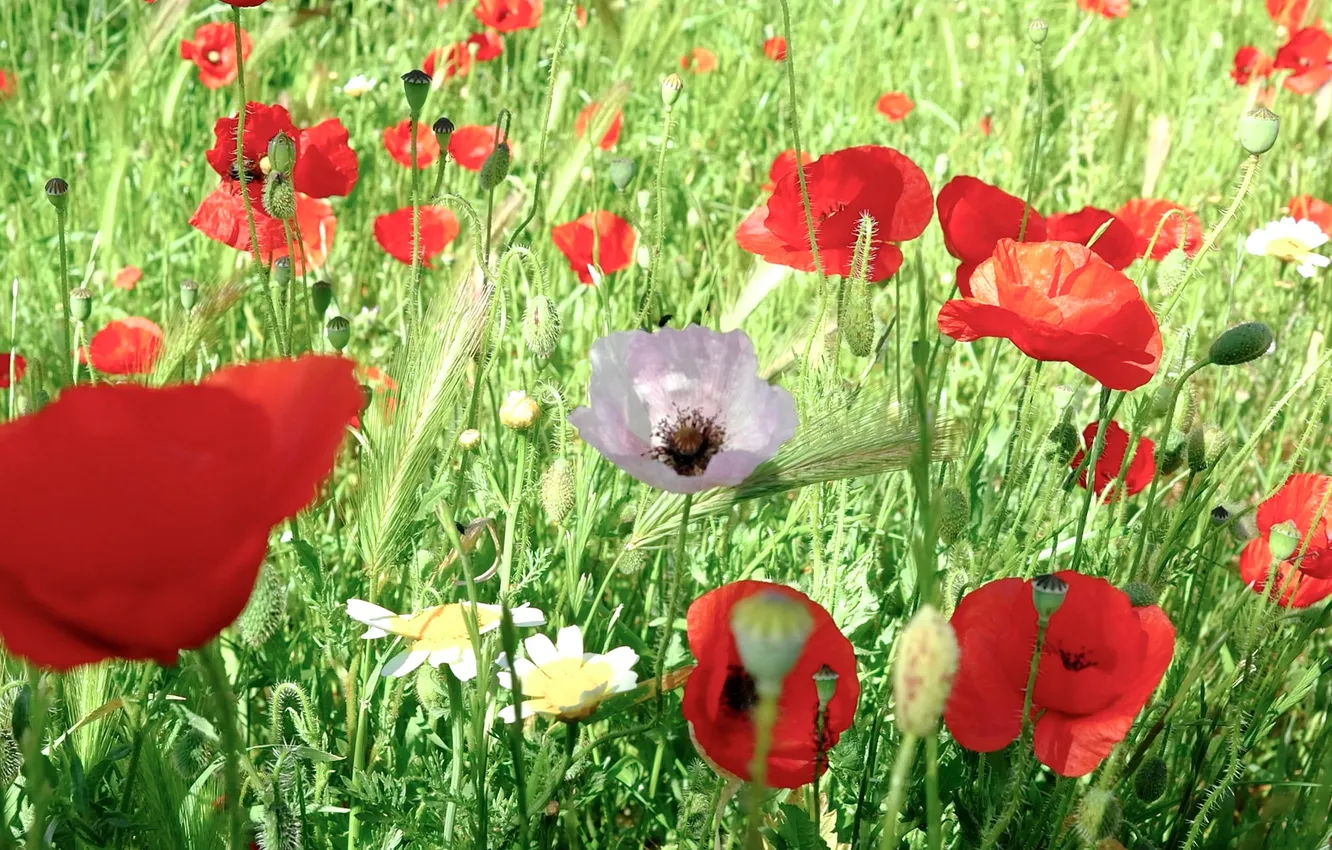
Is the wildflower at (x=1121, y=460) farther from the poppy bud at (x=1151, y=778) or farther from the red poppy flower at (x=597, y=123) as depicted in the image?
the red poppy flower at (x=597, y=123)

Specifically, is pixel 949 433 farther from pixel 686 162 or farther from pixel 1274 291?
pixel 686 162

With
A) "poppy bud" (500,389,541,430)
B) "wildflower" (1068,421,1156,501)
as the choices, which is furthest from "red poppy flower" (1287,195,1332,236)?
"poppy bud" (500,389,541,430)

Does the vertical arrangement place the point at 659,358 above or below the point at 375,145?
above

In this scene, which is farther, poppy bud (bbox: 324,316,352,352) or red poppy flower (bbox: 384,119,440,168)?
red poppy flower (bbox: 384,119,440,168)

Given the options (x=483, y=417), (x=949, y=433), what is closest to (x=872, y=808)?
(x=949, y=433)

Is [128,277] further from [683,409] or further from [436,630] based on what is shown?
[683,409]

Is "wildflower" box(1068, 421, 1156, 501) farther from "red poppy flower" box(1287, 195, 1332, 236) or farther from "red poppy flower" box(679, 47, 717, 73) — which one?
"red poppy flower" box(679, 47, 717, 73)

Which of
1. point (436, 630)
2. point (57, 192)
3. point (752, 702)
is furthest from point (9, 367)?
point (752, 702)

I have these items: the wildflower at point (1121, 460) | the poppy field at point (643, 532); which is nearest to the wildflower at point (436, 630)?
the poppy field at point (643, 532)
